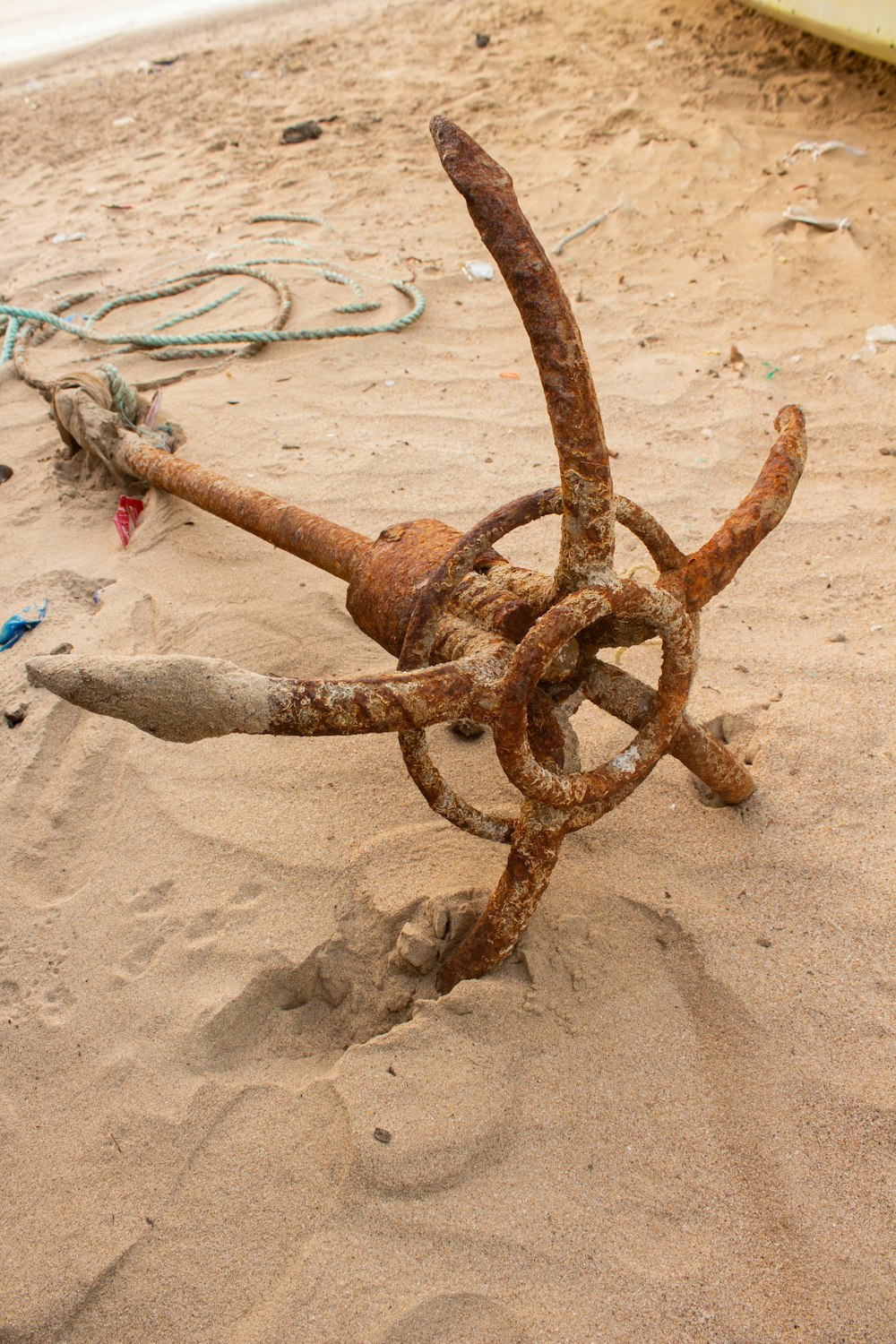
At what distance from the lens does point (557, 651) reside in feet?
3.78

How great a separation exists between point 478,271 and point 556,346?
3207mm

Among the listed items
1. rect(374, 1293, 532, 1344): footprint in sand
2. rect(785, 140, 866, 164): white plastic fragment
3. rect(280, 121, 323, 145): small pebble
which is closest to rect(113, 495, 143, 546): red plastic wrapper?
rect(374, 1293, 532, 1344): footprint in sand

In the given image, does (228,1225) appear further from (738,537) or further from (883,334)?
(883,334)

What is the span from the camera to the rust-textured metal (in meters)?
0.98

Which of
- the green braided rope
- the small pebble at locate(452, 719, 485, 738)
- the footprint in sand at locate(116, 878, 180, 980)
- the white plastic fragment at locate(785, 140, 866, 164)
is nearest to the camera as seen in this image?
the footprint in sand at locate(116, 878, 180, 980)

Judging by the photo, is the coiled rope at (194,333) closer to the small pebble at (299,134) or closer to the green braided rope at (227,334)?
the green braided rope at (227,334)

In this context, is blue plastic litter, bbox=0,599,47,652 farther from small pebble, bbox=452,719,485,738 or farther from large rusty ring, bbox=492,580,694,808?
large rusty ring, bbox=492,580,694,808

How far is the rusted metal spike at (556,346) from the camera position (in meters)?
1.09

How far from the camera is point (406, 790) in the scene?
1890 millimetres

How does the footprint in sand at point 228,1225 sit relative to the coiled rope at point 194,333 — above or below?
below

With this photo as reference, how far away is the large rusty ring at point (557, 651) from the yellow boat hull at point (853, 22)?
4260mm

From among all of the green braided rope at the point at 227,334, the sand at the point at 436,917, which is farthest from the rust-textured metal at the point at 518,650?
the green braided rope at the point at 227,334

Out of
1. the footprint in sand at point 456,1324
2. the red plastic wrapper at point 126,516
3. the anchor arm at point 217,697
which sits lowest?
the footprint in sand at point 456,1324

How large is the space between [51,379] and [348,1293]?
3279 millimetres
